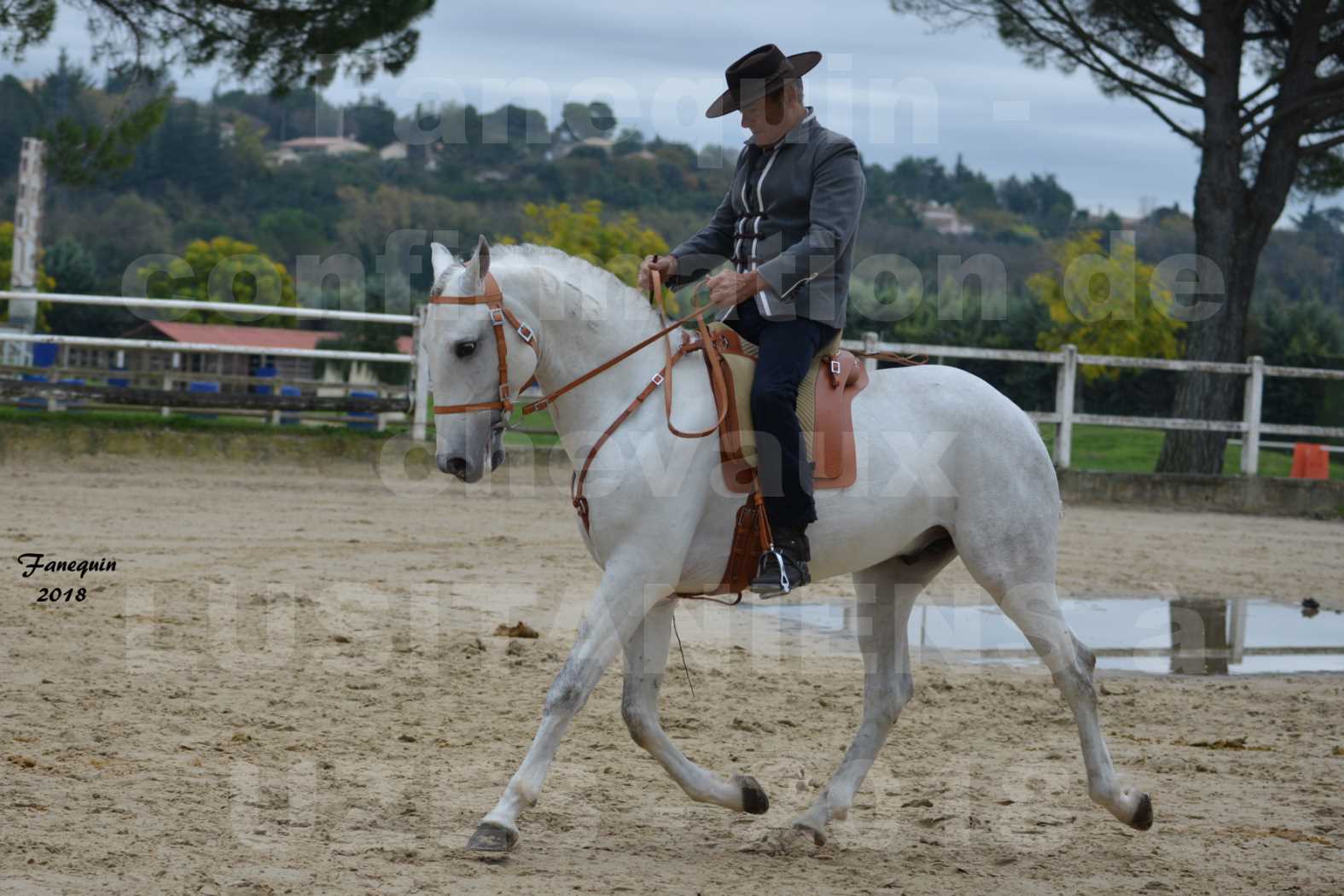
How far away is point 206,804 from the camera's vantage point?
432 cm

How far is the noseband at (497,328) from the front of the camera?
427cm

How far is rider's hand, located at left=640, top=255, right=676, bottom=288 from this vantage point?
4.96m

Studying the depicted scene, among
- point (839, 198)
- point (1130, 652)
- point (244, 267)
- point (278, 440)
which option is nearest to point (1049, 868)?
point (839, 198)

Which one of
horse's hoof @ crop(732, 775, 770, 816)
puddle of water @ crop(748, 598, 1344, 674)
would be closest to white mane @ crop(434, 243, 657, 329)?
horse's hoof @ crop(732, 775, 770, 816)

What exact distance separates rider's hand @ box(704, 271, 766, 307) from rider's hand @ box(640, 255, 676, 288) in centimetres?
37

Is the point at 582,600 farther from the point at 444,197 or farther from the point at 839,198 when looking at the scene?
the point at 444,197

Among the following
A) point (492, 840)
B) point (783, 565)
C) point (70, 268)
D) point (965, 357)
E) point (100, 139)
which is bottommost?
point (492, 840)

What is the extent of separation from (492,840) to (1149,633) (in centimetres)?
573

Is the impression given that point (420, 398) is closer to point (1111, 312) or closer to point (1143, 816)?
point (1143, 816)

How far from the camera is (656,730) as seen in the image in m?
4.54

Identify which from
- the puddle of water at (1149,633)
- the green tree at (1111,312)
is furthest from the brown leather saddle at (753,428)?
the green tree at (1111,312)

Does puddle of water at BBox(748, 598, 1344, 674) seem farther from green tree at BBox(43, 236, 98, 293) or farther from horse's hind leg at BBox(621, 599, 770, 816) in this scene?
green tree at BBox(43, 236, 98, 293)

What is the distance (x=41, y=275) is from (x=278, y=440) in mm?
28513

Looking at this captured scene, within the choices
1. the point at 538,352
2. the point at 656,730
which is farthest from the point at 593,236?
the point at 656,730
